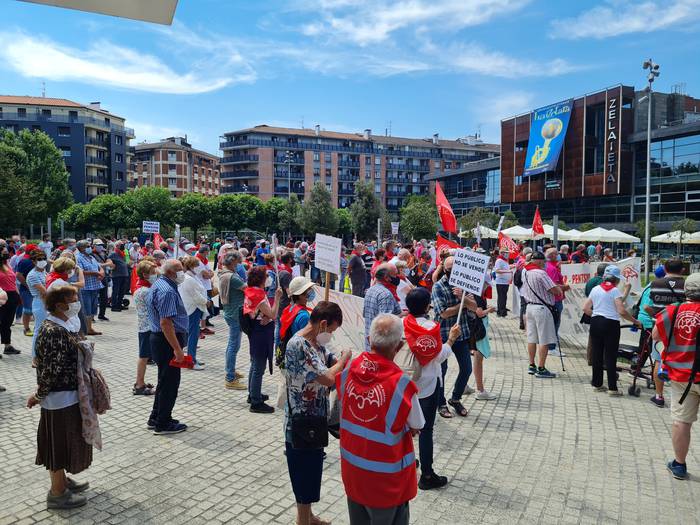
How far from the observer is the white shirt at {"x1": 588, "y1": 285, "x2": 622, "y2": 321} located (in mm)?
7668

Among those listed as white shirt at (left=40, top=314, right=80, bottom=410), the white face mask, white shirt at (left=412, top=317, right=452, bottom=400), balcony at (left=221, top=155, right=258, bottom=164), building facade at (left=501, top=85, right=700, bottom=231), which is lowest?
white shirt at (left=40, top=314, right=80, bottom=410)

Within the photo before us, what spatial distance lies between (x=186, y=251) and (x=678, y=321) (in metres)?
14.7

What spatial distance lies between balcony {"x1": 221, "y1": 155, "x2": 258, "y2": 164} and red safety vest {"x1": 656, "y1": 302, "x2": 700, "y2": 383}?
3723 inches

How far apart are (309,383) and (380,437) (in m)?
0.79

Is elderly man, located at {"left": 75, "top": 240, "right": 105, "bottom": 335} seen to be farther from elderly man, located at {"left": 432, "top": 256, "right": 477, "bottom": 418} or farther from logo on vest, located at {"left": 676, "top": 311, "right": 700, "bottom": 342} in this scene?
logo on vest, located at {"left": 676, "top": 311, "right": 700, "bottom": 342}

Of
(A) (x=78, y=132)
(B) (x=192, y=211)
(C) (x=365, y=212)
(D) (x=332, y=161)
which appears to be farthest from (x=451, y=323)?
(D) (x=332, y=161)

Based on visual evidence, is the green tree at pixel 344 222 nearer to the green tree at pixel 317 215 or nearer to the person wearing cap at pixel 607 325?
the green tree at pixel 317 215

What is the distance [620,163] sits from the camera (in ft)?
154

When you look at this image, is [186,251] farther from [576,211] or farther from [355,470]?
[576,211]

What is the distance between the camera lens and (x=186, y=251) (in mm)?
17156

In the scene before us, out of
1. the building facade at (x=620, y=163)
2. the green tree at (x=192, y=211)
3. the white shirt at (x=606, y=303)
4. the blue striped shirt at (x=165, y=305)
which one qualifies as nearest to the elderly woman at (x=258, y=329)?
the blue striped shirt at (x=165, y=305)

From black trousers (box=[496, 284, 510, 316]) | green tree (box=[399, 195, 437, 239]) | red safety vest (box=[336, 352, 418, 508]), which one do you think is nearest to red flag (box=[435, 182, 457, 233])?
black trousers (box=[496, 284, 510, 316])

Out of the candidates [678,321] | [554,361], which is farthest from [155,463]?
[554,361]

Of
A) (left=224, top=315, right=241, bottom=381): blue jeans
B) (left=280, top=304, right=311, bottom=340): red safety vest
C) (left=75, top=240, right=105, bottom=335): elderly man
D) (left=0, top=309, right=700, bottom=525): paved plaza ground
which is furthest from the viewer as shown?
(left=75, top=240, right=105, bottom=335): elderly man
